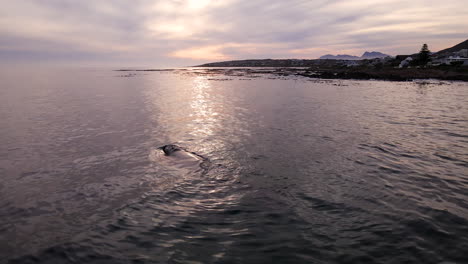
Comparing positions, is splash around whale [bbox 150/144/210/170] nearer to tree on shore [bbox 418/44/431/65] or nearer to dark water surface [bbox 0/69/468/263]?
dark water surface [bbox 0/69/468/263]

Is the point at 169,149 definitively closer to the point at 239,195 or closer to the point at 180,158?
the point at 180,158

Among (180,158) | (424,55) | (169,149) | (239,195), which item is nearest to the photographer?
(239,195)

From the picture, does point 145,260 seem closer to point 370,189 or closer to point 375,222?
point 375,222

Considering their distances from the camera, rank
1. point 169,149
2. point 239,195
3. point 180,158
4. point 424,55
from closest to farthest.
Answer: point 239,195
point 180,158
point 169,149
point 424,55

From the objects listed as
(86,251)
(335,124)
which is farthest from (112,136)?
(335,124)

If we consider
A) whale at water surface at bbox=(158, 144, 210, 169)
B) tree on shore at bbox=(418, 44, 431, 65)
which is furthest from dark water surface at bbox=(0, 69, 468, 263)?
tree on shore at bbox=(418, 44, 431, 65)

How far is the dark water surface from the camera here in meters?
6.90

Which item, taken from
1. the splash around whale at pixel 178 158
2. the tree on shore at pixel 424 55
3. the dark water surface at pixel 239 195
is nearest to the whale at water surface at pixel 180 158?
the splash around whale at pixel 178 158

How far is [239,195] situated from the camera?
9.88 meters

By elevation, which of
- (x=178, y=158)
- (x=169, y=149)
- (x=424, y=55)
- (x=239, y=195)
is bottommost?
(x=239, y=195)

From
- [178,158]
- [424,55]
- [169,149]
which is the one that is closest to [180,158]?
[178,158]

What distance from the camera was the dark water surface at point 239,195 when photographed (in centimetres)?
690

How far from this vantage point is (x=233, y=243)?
23.4ft

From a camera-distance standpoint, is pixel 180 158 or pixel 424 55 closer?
pixel 180 158
